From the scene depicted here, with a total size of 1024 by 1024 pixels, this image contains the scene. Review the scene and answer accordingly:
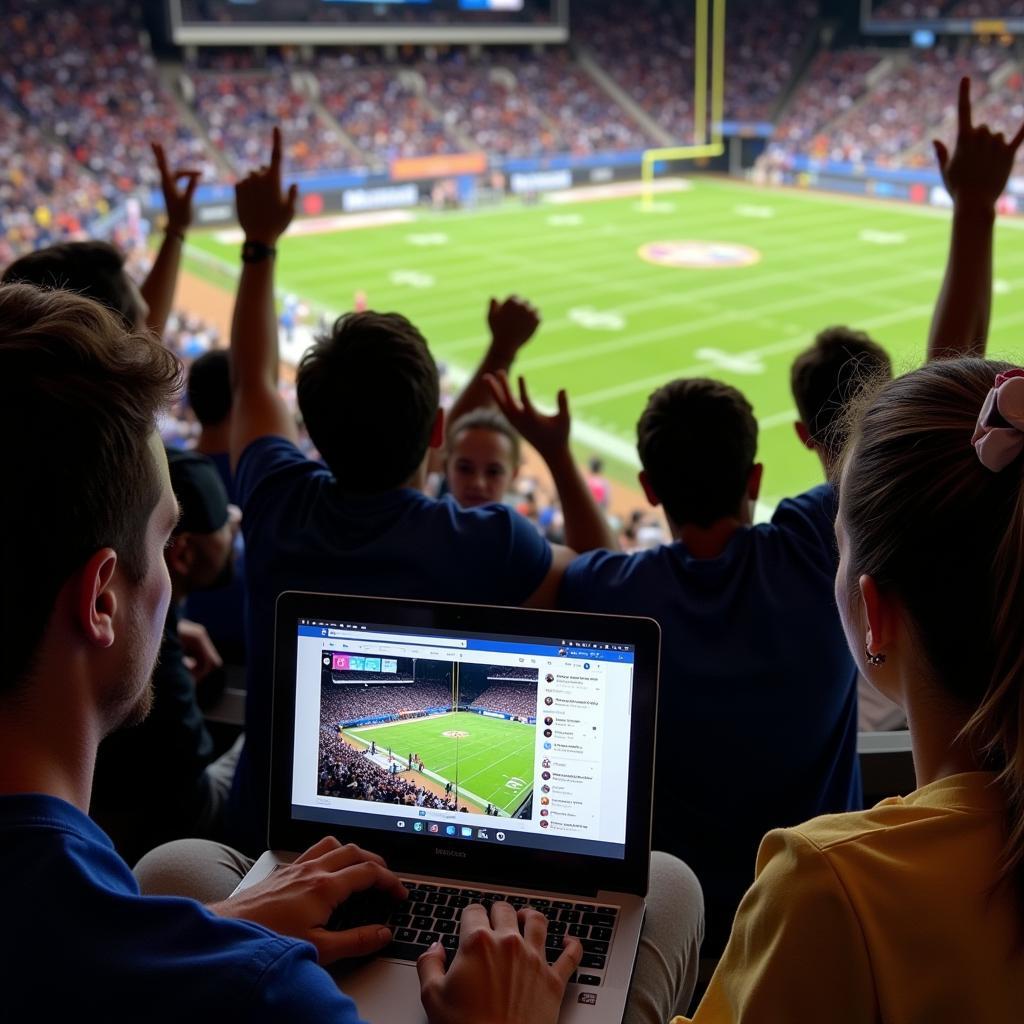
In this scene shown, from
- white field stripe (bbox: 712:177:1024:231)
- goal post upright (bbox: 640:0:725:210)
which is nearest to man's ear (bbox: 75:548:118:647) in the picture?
white field stripe (bbox: 712:177:1024:231)

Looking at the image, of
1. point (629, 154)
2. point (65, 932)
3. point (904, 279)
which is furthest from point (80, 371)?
point (629, 154)

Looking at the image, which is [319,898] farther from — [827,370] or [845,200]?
[845,200]

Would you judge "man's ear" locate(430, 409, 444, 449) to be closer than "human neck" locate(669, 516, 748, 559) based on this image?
No

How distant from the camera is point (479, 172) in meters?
27.1

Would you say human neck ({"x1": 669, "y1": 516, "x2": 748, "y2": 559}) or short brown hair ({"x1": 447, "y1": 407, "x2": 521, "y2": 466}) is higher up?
human neck ({"x1": 669, "y1": 516, "x2": 748, "y2": 559})

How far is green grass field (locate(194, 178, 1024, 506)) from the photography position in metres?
14.7

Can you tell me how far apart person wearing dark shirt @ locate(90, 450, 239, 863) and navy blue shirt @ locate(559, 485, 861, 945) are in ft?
2.77

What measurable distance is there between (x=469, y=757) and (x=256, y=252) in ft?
5.56

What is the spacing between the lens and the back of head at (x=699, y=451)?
2.01 meters

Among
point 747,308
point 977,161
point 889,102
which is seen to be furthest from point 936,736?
point 889,102

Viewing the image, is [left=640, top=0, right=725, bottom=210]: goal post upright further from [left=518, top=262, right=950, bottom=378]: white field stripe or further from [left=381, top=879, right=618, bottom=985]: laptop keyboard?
[left=381, top=879, right=618, bottom=985]: laptop keyboard

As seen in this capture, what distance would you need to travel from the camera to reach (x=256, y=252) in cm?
272

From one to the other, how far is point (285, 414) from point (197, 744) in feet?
2.23

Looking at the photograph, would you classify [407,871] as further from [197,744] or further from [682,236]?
[682,236]
